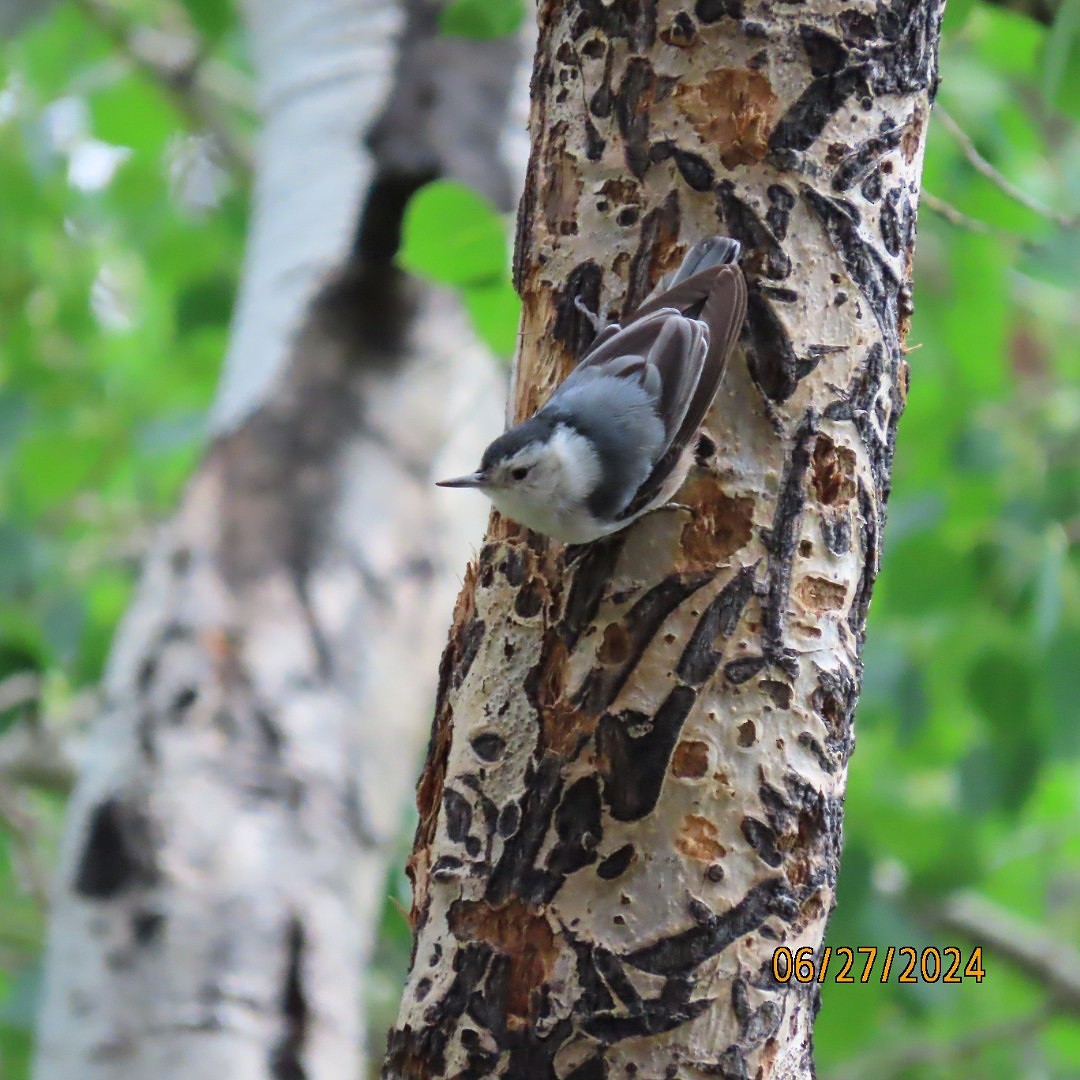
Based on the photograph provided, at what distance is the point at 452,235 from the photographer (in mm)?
1833

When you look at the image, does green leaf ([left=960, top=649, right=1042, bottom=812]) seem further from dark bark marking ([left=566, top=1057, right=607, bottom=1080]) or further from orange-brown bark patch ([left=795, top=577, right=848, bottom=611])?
dark bark marking ([left=566, top=1057, right=607, bottom=1080])

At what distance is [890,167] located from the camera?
1338 millimetres

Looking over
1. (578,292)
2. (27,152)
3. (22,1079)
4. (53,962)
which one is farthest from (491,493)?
(27,152)

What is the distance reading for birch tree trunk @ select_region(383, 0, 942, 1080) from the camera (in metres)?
1.17

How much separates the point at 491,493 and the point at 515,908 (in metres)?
0.45

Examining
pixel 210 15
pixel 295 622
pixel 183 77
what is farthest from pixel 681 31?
pixel 183 77

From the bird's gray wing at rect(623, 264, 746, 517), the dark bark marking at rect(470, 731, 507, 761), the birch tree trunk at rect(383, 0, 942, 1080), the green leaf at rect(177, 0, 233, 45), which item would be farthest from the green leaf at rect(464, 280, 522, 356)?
the green leaf at rect(177, 0, 233, 45)

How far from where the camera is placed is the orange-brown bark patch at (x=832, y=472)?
1.28 m

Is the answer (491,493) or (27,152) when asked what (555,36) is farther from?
(27,152)

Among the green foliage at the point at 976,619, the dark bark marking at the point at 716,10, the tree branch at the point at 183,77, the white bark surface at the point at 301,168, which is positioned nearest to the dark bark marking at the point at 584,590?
the dark bark marking at the point at 716,10

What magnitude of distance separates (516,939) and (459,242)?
102 centimetres

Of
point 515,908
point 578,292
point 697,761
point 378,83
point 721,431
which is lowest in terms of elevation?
point 515,908

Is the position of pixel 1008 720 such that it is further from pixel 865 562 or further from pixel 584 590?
pixel 584 590

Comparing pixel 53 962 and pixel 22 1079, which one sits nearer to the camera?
pixel 53 962
